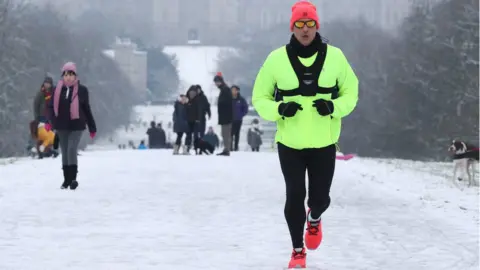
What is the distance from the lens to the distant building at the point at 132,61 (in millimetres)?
147875

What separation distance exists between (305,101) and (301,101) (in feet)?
0.08

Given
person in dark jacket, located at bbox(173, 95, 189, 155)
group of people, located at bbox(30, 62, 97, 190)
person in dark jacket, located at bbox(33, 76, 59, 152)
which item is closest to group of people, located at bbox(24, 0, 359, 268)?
group of people, located at bbox(30, 62, 97, 190)

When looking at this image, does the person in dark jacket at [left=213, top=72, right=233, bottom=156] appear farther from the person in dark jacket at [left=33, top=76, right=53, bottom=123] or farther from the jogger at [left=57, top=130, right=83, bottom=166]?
the jogger at [left=57, top=130, right=83, bottom=166]

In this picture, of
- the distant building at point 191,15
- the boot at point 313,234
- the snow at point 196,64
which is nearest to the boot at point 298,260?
the boot at point 313,234

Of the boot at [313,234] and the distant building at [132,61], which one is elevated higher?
the boot at [313,234]

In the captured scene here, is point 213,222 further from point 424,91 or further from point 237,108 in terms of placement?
point 424,91

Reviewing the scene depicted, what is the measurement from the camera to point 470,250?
26.3 feet

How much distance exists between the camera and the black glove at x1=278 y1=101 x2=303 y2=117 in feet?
21.5

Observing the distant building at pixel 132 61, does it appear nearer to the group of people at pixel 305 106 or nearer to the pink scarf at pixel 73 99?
the pink scarf at pixel 73 99

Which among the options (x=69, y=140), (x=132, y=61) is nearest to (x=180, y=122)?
(x=69, y=140)

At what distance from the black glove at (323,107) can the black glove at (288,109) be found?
13 centimetres

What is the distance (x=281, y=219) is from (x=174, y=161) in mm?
8506

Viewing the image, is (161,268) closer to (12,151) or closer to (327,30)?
(12,151)

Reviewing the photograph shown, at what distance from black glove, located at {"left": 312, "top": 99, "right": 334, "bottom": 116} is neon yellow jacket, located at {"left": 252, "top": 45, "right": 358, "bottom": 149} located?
0.05 m
